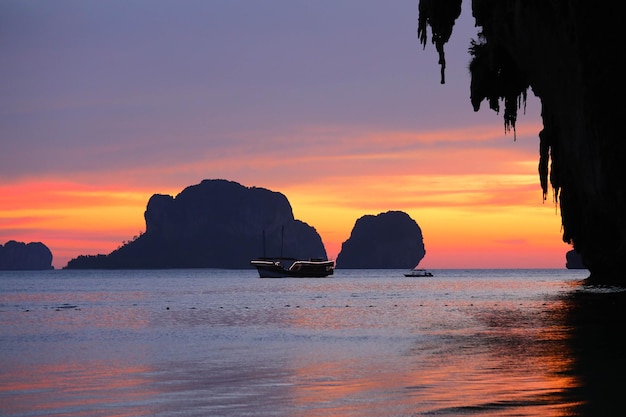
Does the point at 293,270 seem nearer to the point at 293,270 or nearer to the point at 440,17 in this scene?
the point at 293,270

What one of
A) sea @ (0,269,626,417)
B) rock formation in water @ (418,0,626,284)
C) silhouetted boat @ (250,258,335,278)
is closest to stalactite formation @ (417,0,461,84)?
rock formation in water @ (418,0,626,284)

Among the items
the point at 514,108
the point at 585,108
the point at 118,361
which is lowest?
the point at 118,361

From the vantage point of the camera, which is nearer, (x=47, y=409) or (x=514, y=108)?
(x=47, y=409)

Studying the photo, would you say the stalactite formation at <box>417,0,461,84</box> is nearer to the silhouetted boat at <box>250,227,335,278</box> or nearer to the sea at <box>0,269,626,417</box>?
the sea at <box>0,269,626,417</box>

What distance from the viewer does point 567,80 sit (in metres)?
28.2

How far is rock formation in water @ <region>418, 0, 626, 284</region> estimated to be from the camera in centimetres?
2395

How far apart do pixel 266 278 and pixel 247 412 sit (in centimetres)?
16662

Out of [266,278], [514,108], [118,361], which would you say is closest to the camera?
[118,361]

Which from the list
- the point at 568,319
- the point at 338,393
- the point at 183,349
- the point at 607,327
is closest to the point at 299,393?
the point at 338,393

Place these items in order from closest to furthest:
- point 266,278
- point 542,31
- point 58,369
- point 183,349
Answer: point 58,369
point 183,349
point 542,31
point 266,278

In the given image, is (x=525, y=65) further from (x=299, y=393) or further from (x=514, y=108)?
(x=299, y=393)

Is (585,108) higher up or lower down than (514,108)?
lower down

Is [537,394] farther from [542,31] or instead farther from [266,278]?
[266,278]

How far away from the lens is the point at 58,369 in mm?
17875
